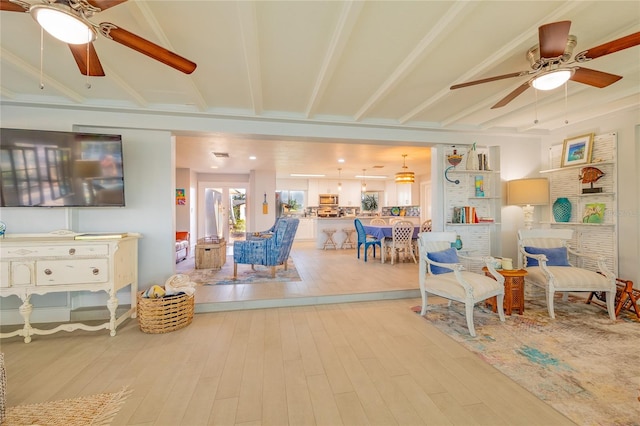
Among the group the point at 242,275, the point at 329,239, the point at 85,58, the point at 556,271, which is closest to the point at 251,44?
the point at 85,58

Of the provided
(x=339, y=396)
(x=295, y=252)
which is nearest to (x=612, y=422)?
(x=339, y=396)

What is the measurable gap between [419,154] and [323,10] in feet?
15.3

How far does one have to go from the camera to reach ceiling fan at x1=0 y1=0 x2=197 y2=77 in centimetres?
139

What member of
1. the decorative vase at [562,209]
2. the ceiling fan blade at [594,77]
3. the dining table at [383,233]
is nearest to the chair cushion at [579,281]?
the decorative vase at [562,209]

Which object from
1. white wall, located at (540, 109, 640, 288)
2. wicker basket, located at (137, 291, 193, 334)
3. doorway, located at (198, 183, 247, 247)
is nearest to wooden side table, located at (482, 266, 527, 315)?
white wall, located at (540, 109, 640, 288)

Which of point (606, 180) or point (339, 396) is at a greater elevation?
point (606, 180)

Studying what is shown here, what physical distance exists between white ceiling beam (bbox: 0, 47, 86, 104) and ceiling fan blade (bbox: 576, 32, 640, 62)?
4335mm

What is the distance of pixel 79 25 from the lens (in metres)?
1.49

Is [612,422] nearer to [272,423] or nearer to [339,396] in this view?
[339,396]

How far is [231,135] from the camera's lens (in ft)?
12.0

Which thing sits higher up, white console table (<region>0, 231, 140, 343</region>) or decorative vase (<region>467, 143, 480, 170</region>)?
decorative vase (<region>467, 143, 480, 170</region>)

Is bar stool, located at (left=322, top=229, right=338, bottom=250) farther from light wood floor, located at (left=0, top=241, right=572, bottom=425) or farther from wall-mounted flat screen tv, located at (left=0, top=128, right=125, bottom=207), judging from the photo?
wall-mounted flat screen tv, located at (left=0, top=128, right=125, bottom=207)

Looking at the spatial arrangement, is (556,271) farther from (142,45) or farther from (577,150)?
(142,45)

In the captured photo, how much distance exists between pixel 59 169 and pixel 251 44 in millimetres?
2522
